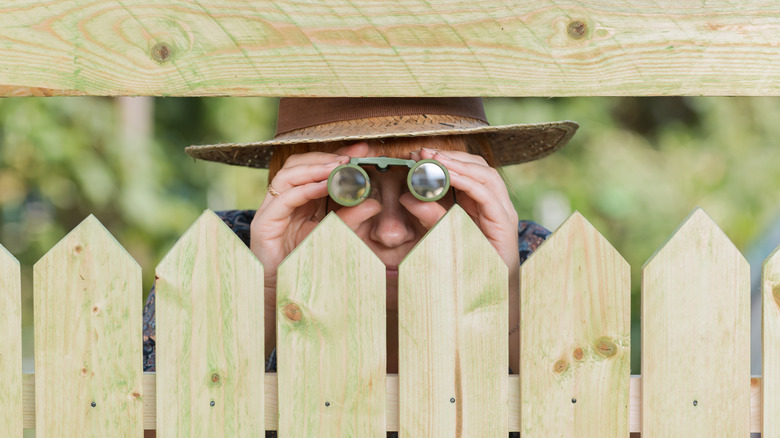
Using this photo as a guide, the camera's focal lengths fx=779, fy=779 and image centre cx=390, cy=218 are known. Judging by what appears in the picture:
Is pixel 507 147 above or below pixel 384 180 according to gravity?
above

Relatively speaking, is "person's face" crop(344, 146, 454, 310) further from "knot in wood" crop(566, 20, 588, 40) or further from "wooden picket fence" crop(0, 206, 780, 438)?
"knot in wood" crop(566, 20, 588, 40)

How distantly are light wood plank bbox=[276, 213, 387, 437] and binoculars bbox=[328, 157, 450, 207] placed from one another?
0.22m

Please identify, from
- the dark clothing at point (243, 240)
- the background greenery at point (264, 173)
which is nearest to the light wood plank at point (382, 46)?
the dark clothing at point (243, 240)

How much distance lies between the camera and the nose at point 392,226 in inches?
77.7

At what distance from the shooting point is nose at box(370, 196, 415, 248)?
1974mm

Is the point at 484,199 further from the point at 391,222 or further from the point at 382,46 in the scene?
the point at 382,46

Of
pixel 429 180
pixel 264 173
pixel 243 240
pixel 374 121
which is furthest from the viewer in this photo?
pixel 264 173

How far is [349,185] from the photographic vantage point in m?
1.76

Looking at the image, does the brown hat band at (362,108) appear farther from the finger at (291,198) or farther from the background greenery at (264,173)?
the background greenery at (264,173)

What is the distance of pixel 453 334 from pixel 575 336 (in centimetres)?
24

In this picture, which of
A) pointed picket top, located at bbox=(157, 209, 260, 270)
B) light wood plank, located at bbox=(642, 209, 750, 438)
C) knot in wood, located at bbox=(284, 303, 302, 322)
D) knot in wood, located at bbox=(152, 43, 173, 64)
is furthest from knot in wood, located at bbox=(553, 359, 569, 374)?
knot in wood, located at bbox=(152, 43, 173, 64)

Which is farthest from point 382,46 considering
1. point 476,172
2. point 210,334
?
point 210,334

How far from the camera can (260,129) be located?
5.88 meters

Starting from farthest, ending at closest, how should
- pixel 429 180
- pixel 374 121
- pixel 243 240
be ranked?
pixel 243 240 < pixel 374 121 < pixel 429 180
